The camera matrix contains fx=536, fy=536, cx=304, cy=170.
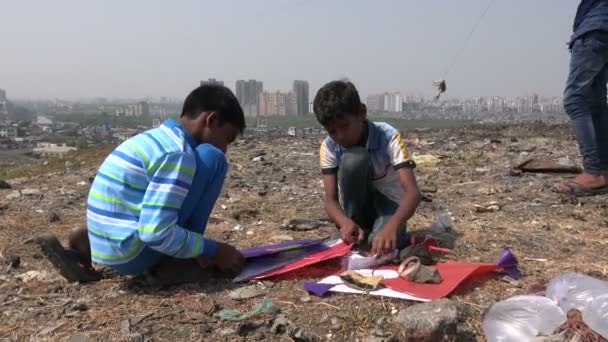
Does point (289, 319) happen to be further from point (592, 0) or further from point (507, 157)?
point (507, 157)

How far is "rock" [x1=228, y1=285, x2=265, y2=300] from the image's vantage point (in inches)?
93.7

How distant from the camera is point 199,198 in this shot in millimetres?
2459

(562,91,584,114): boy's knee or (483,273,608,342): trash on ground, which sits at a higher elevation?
(562,91,584,114): boy's knee

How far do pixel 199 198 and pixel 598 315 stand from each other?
165cm

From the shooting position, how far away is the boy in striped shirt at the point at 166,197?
2236 millimetres

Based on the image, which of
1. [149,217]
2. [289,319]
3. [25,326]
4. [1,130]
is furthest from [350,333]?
[1,130]


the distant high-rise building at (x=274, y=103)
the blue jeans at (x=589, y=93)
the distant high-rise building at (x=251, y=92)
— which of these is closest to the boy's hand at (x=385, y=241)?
the blue jeans at (x=589, y=93)

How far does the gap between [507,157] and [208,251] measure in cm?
495

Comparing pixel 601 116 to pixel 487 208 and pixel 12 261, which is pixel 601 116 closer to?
pixel 487 208

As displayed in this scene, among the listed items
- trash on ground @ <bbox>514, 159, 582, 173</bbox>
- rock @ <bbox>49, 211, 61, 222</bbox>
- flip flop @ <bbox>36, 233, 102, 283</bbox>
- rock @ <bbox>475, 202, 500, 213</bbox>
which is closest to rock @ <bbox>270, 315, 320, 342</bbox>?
flip flop @ <bbox>36, 233, 102, 283</bbox>

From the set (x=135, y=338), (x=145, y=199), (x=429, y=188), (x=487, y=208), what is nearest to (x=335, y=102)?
(x=145, y=199)

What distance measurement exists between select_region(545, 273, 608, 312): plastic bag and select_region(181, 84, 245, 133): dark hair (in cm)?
154

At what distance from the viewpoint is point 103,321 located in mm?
2170

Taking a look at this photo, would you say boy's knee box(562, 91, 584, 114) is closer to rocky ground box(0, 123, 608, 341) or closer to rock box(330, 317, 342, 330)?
rocky ground box(0, 123, 608, 341)
